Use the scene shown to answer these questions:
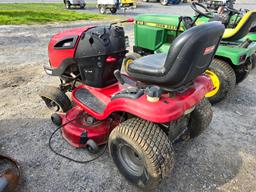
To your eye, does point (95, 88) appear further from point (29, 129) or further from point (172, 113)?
point (172, 113)

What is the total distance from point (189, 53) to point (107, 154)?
4.31ft

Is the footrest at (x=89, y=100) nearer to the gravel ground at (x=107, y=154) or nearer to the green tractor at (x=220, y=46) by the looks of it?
the gravel ground at (x=107, y=154)

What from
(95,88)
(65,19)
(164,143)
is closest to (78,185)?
(164,143)

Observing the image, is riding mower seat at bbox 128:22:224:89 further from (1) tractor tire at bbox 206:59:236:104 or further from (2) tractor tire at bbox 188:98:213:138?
(1) tractor tire at bbox 206:59:236:104

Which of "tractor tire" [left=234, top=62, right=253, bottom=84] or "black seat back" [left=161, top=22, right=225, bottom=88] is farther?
"tractor tire" [left=234, top=62, right=253, bottom=84]

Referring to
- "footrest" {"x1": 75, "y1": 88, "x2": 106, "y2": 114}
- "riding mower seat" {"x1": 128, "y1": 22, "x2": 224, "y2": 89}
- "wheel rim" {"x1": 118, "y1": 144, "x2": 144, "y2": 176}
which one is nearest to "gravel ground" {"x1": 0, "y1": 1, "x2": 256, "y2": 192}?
"wheel rim" {"x1": 118, "y1": 144, "x2": 144, "y2": 176}

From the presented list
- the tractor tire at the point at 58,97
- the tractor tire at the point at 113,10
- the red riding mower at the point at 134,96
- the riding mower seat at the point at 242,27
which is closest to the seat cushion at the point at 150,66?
the red riding mower at the point at 134,96

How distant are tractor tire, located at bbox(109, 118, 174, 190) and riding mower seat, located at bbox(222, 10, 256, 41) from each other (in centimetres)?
224

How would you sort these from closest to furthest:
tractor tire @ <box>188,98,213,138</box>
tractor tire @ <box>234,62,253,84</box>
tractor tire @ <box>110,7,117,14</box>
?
tractor tire @ <box>188,98,213,138</box>
tractor tire @ <box>234,62,253,84</box>
tractor tire @ <box>110,7,117,14</box>

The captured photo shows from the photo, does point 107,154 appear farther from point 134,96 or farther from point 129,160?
point 134,96

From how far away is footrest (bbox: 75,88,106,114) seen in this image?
7.45 ft

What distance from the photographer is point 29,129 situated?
2592 millimetres

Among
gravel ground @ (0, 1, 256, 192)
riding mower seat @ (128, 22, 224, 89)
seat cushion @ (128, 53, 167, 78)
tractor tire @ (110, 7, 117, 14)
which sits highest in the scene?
riding mower seat @ (128, 22, 224, 89)

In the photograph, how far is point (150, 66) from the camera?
1774 mm
